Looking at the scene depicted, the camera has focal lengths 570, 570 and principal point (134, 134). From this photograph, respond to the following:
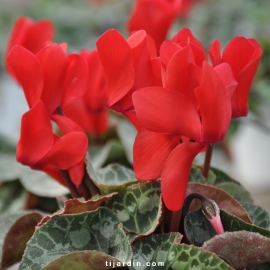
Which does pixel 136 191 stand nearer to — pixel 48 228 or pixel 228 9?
pixel 48 228

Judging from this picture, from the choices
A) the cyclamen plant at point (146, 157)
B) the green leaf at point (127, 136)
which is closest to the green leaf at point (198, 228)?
the cyclamen plant at point (146, 157)

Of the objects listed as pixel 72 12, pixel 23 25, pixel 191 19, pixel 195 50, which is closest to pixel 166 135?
pixel 195 50

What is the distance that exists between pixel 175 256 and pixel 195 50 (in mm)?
199

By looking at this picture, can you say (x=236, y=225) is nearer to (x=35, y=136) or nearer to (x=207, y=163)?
(x=207, y=163)

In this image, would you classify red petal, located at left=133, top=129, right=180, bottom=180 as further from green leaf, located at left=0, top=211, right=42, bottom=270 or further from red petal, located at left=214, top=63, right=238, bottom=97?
green leaf, located at left=0, top=211, right=42, bottom=270

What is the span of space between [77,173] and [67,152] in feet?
0.15

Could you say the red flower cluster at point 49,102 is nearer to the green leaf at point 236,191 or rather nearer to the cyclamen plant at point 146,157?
the cyclamen plant at point 146,157

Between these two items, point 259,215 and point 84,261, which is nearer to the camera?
point 84,261

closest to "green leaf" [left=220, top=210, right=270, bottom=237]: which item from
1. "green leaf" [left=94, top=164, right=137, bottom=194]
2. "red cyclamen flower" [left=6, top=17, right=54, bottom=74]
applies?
"green leaf" [left=94, top=164, right=137, bottom=194]

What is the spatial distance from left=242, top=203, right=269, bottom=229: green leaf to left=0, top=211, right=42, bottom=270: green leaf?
0.83 ft

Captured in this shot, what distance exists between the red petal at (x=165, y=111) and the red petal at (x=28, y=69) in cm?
13

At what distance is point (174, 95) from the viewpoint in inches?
19.4

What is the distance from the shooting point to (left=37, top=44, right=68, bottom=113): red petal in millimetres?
580

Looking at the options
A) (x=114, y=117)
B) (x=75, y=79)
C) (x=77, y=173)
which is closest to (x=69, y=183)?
(x=77, y=173)
